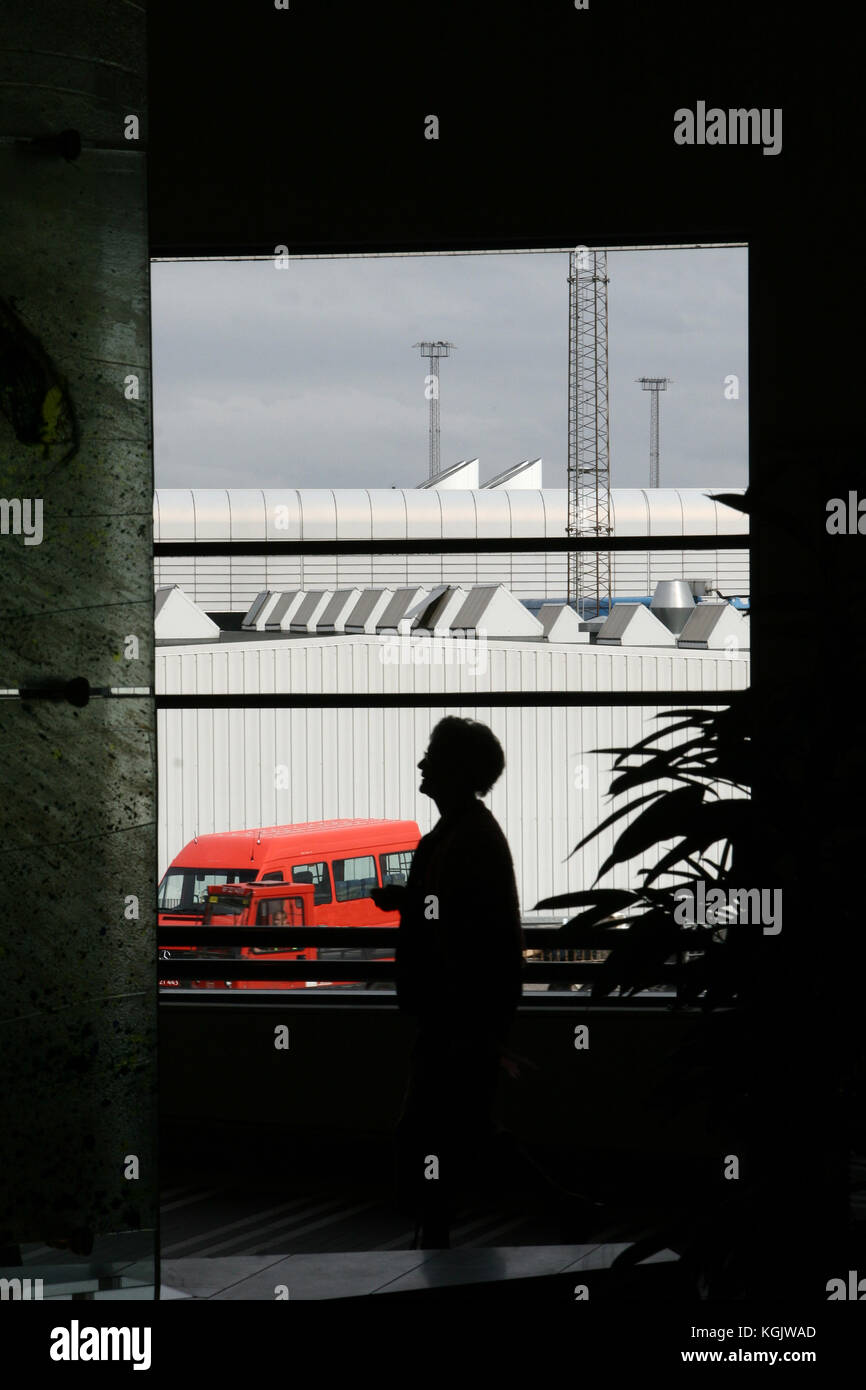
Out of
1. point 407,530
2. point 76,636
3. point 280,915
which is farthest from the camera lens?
point 280,915

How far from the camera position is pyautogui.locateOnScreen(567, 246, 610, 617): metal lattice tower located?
4.46m

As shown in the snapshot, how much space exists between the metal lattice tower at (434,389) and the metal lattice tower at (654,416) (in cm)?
70

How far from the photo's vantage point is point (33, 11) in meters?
1.65

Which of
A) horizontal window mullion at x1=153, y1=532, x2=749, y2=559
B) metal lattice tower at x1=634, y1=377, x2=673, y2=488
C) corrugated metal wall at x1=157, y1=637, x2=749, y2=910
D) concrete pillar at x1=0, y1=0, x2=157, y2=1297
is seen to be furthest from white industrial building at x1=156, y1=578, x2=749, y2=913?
concrete pillar at x1=0, y1=0, x2=157, y2=1297

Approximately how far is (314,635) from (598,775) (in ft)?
3.60

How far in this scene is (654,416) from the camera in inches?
179

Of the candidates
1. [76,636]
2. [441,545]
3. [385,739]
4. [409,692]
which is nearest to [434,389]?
[441,545]

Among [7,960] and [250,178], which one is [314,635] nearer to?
[250,178]

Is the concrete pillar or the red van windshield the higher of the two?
the concrete pillar

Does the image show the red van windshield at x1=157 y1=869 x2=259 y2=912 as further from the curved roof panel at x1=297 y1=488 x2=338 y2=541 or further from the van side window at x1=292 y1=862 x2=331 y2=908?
the curved roof panel at x1=297 y1=488 x2=338 y2=541

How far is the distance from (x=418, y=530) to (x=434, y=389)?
540 millimetres

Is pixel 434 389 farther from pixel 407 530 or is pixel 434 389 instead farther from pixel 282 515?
pixel 282 515

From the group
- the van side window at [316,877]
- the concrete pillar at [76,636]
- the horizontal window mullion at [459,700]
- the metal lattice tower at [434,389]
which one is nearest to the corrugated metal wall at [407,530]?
the metal lattice tower at [434,389]

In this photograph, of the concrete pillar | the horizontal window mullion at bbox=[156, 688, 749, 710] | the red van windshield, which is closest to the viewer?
the concrete pillar
